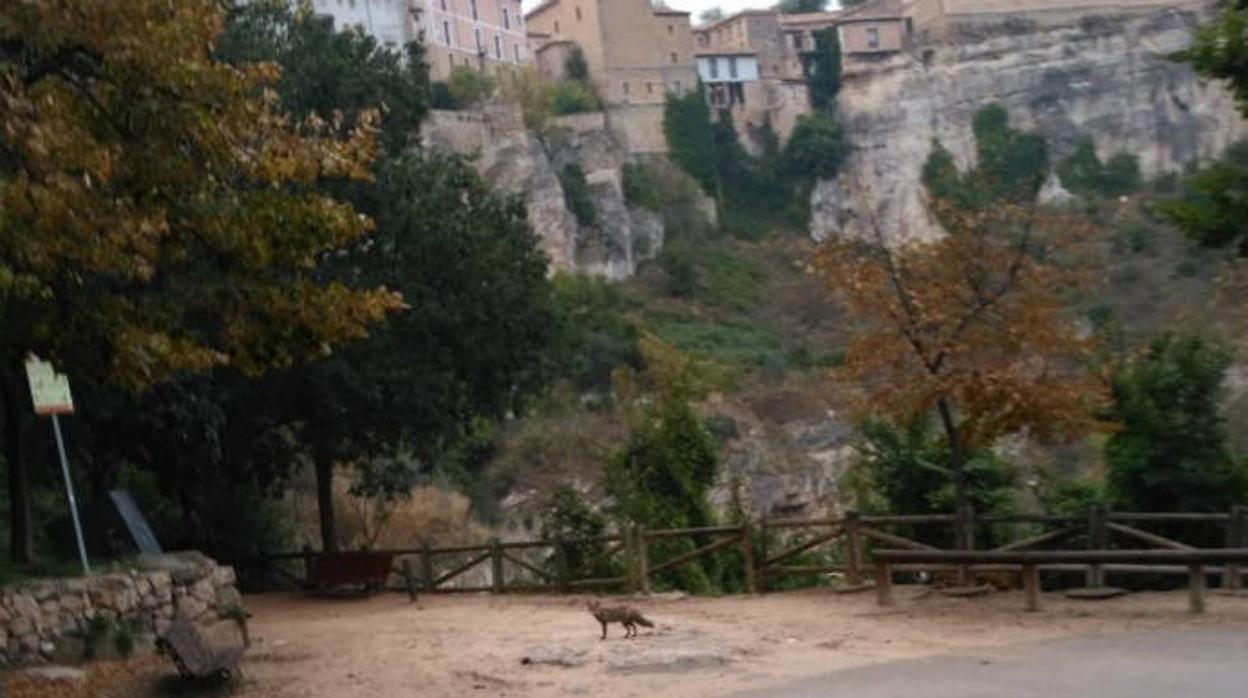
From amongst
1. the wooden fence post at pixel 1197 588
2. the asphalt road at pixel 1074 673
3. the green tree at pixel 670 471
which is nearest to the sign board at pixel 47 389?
the asphalt road at pixel 1074 673

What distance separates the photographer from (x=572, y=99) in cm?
10094

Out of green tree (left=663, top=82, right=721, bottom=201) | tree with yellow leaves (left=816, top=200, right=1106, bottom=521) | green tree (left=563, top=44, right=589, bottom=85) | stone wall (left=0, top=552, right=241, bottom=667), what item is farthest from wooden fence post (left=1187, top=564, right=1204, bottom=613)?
green tree (left=563, top=44, right=589, bottom=85)

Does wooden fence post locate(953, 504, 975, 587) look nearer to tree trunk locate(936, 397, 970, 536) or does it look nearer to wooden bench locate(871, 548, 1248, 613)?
tree trunk locate(936, 397, 970, 536)

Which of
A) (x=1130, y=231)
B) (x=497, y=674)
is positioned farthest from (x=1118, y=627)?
(x=1130, y=231)

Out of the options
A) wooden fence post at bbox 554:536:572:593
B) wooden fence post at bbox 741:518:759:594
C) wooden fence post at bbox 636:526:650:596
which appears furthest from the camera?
wooden fence post at bbox 554:536:572:593

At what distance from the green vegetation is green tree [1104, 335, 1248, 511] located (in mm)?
81407

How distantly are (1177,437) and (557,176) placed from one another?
77.0 m

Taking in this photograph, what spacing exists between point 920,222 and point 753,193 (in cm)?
1295

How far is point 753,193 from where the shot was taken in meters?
107

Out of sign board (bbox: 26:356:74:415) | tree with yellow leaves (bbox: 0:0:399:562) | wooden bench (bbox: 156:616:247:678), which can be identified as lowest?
wooden bench (bbox: 156:616:247:678)

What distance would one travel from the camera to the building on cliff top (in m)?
105

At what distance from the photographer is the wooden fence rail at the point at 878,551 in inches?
622

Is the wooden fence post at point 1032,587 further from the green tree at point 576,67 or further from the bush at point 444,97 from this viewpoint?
the green tree at point 576,67

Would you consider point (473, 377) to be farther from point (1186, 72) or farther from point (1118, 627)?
point (1186, 72)
